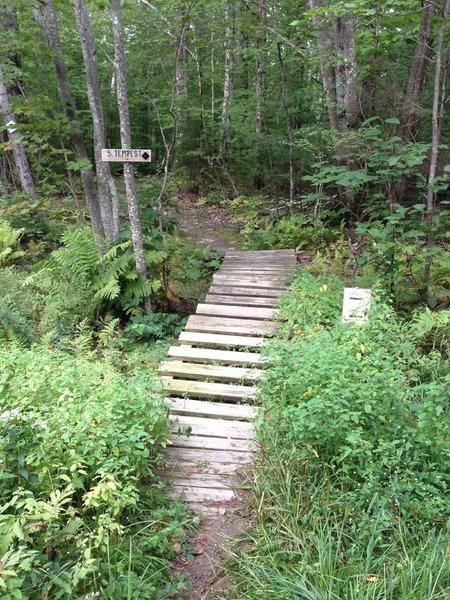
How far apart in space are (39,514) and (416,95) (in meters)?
9.18

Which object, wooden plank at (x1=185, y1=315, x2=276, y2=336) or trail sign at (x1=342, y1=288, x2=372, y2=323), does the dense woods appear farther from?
wooden plank at (x1=185, y1=315, x2=276, y2=336)

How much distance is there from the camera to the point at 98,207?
8570 millimetres

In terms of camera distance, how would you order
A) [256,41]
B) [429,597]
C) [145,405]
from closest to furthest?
[429,597], [145,405], [256,41]

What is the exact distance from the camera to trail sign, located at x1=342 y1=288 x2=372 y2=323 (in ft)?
16.8

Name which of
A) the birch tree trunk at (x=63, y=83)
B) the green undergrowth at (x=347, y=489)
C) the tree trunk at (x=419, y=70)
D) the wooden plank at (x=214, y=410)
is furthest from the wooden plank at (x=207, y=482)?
the tree trunk at (x=419, y=70)

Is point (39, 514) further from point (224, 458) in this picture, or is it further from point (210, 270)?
point (210, 270)

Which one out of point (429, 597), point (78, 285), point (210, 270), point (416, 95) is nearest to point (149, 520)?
point (429, 597)

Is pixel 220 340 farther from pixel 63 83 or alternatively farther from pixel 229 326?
pixel 63 83

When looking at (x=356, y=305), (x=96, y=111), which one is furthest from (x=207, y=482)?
(x=96, y=111)

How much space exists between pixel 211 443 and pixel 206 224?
903 cm

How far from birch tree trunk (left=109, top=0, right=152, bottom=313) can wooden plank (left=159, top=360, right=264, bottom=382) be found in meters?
2.10

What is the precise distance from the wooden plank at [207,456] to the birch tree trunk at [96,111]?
4849 mm

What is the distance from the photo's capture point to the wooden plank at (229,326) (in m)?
6.11

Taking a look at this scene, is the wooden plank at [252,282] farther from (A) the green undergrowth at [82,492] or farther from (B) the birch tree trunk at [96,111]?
(A) the green undergrowth at [82,492]
